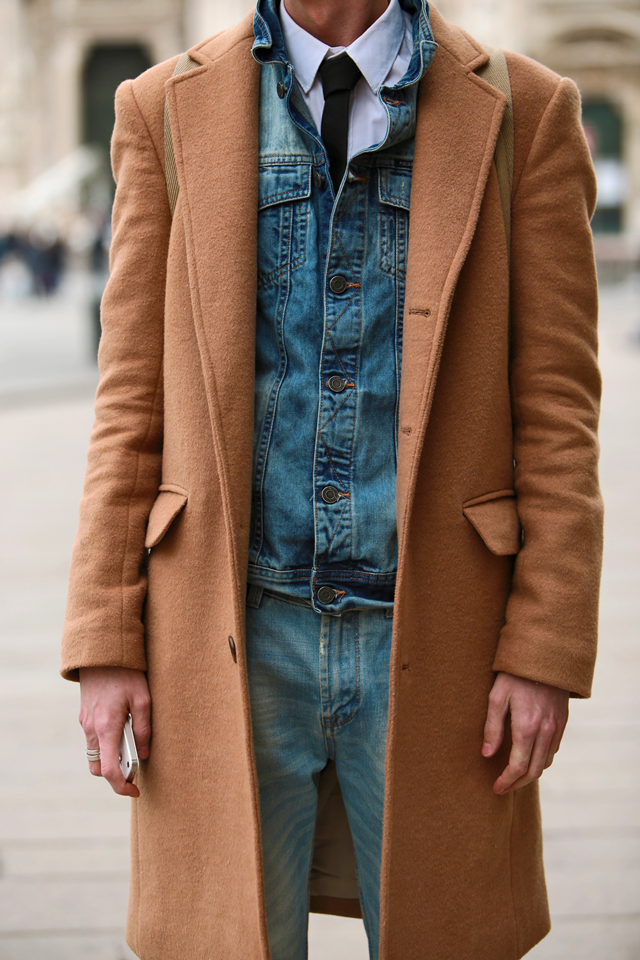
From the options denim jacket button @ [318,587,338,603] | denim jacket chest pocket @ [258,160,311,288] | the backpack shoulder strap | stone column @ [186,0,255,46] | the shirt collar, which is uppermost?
stone column @ [186,0,255,46]

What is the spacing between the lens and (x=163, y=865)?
1.67 meters

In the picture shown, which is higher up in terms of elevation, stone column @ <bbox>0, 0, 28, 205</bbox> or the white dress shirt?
stone column @ <bbox>0, 0, 28, 205</bbox>

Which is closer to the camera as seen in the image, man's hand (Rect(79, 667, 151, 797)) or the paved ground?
man's hand (Rect(79, 667, 151, 797))

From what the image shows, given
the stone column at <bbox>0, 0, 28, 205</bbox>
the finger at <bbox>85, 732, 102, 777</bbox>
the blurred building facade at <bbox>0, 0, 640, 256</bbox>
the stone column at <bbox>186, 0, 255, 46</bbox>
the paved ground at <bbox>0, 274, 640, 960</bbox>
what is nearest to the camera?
the finger at <bbox>85, 732, 102, 777</bbox>

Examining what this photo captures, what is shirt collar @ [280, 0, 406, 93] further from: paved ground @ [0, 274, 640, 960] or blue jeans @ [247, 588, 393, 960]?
paved ground @ [0, 274, 640, 960]

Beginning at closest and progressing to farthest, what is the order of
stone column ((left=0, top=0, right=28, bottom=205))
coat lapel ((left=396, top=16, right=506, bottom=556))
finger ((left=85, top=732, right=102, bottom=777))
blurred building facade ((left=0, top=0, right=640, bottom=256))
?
coat lapel ((left=396, top=16, right=506, bottom=556)) < finger ((left=85, top=732, right=102, bottom=777)) < blurred building facade ((left=0, top=0, right=640, bottom=256)) < stone column ((left=0, top=0, right=28, bottom=205))

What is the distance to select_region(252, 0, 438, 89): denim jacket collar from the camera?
1.56 metres

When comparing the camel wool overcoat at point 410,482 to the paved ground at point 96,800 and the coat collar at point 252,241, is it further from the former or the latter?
the paved ground at point 96,800

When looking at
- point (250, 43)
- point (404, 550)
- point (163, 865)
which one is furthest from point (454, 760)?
point (250, 43)

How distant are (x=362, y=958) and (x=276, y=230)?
1.90m

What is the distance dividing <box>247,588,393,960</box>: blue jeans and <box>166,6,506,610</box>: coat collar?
128mm

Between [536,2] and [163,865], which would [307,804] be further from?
[536,2]

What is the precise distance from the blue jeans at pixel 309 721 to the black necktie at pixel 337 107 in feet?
2.19

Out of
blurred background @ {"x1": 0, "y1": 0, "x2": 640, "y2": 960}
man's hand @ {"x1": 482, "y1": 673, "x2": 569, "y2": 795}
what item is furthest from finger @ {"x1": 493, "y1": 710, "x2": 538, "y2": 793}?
blurred background @ {"x1": 0, "y1": 0, "x2": 640, "y2": 960}
